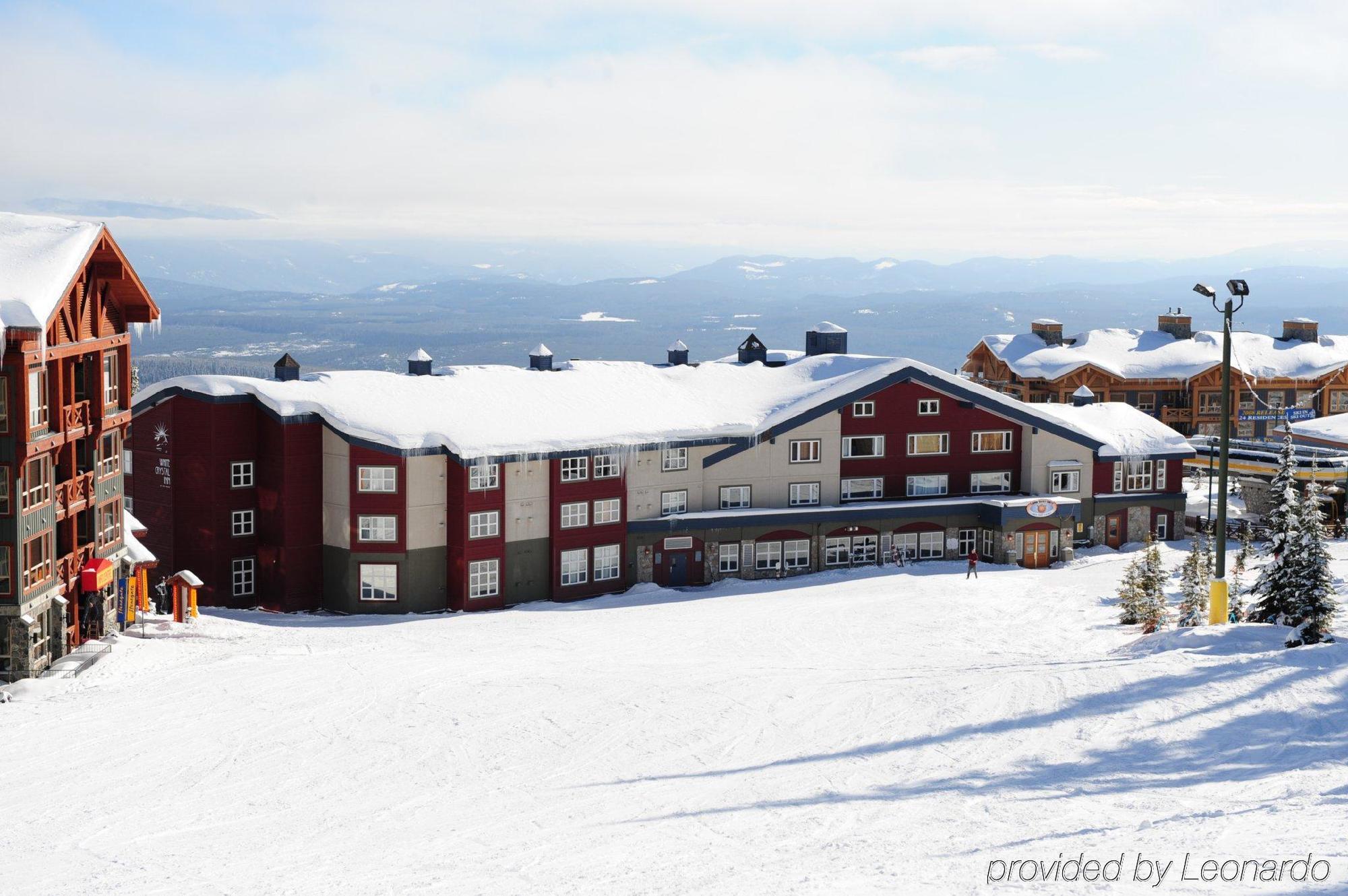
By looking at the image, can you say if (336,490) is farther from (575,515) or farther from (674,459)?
(674,459)

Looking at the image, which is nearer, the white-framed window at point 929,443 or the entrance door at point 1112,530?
the white-framed window at point 929,443

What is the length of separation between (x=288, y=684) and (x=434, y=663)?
439cm

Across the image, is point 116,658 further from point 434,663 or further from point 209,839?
point 209,839

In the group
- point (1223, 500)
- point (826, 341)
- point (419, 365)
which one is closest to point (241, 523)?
point (419, 365)

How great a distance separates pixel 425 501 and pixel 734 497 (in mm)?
14802

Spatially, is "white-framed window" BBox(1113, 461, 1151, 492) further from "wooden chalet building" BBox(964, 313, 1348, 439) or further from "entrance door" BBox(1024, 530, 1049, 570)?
"wooden chalet building" BBox(964, 313, 1348, 439)

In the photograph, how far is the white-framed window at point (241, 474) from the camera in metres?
50.0

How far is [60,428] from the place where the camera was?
120 feet

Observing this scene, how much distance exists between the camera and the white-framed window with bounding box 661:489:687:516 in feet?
178

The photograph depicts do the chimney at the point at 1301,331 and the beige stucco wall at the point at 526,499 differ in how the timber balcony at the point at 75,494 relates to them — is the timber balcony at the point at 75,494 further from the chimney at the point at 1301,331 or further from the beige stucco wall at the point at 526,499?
the chimney at the point at 1301,331

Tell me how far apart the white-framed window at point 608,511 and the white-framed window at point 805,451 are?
9295mm

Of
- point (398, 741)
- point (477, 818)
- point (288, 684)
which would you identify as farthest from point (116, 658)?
point (477, 818)

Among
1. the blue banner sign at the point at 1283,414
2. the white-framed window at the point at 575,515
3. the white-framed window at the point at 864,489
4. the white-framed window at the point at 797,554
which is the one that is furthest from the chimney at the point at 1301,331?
the white-framed window at the point at 575,515

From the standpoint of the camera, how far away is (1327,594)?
32344mm
